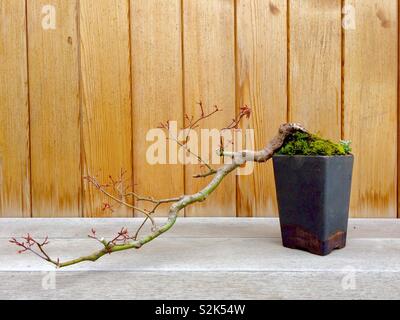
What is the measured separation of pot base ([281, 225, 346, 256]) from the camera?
0.77 m

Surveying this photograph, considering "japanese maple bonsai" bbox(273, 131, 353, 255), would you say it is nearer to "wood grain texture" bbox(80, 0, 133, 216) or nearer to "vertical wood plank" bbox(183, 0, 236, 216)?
"vertical wood plank" bbox(183, 0, 236, 216)

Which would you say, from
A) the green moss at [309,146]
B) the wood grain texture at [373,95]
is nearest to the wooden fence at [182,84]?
the wood grain texture at [373,95]

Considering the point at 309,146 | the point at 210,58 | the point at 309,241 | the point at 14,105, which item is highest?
the point at 210,58

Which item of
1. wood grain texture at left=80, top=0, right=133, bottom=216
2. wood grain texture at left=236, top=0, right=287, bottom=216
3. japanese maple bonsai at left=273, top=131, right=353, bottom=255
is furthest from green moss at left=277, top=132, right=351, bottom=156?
wood grain texture at left=80, top=0, right=133, bottom=216

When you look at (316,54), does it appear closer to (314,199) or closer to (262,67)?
(262,67)

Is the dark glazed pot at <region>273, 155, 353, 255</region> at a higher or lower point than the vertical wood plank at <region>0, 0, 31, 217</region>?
lower

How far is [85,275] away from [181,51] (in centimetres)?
61

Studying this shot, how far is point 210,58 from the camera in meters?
1.08

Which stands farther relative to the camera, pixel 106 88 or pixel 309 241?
pixel 106 88

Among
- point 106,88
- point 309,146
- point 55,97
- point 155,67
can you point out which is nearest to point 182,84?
point 155,67

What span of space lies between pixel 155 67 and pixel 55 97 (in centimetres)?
26

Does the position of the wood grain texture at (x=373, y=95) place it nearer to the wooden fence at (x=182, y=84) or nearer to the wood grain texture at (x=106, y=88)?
the wooden fence at (x=182, y=84)

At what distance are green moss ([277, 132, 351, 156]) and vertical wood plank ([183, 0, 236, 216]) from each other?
11.7 inches

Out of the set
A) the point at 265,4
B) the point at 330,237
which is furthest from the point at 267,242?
the point at 265,4
